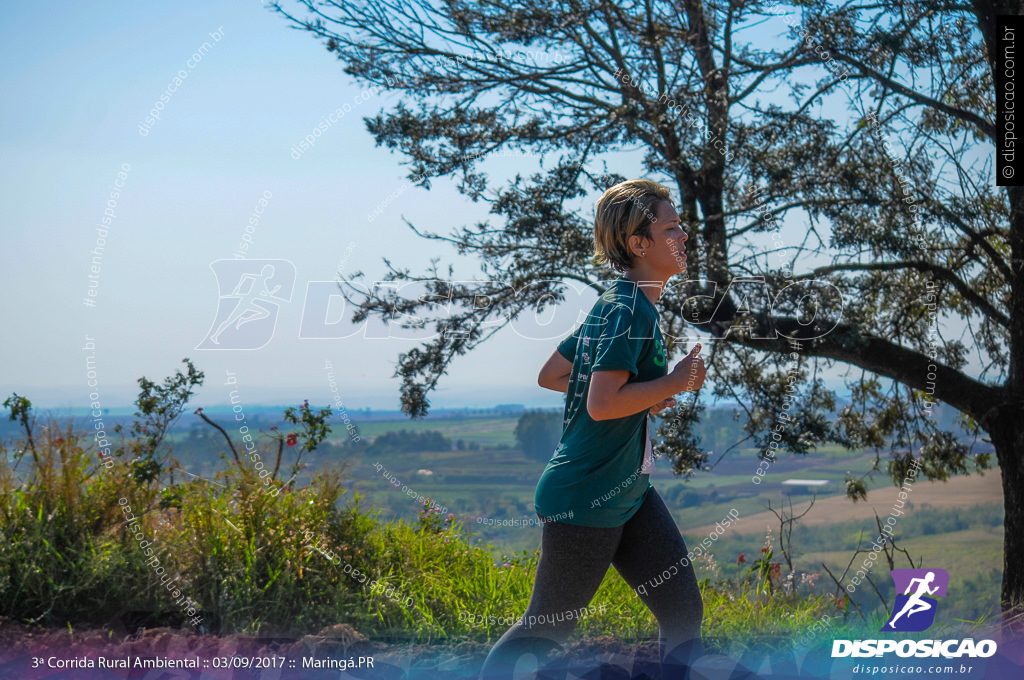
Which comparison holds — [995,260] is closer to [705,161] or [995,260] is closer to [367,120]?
[705,161]

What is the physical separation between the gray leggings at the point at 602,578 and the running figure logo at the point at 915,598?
1.85 meters

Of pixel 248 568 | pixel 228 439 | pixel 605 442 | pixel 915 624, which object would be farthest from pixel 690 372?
pixel 228 439

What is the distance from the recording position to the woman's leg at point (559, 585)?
216cm

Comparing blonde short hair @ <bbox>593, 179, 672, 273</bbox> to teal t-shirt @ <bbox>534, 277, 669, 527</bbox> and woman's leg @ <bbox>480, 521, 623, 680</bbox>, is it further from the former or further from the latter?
woman's leg @ <bbox>480, 521, 623, 680</bbox>

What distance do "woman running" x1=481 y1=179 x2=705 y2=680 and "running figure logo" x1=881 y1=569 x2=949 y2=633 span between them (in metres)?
1.86

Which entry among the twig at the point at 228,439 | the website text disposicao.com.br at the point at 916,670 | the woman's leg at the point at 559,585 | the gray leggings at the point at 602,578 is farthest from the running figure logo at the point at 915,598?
the twig at the point at 228,439

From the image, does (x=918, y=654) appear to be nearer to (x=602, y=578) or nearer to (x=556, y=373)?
(x=602, y=578)

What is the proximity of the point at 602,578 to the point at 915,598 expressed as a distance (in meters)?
2.33

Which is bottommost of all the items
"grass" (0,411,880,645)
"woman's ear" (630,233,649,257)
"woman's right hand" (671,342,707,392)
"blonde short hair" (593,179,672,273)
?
"grass" (0,411,880,645)

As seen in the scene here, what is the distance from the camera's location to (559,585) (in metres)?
2.19

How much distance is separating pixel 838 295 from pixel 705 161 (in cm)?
117

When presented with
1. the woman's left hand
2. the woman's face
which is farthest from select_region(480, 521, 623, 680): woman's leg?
the woman's face

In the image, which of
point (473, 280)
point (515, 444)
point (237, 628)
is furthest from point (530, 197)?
point (237, 628)

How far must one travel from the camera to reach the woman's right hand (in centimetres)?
205
